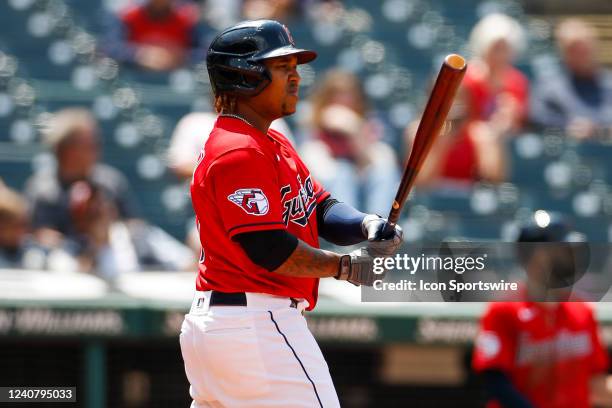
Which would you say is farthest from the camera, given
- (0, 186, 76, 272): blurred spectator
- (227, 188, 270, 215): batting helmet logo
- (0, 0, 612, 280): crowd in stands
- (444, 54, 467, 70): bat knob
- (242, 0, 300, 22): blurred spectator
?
(242, 0, 300, 22): blurred spectator

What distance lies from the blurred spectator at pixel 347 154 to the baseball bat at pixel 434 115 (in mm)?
2946

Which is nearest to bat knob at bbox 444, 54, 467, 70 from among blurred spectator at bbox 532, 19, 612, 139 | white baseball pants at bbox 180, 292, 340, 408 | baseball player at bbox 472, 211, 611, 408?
white baseball pants at bbox 180, 292, 340, 408

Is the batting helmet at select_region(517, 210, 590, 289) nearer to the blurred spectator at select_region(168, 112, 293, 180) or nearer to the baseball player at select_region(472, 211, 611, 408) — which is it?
the baseball player at select_region(472, 211, 611, 408)

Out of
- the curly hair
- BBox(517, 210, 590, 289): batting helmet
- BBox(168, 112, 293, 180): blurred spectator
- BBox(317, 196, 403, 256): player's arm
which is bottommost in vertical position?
BBox(168, 112, 293, 180): blurred spectator

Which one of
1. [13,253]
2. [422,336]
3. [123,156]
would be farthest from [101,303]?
[123,156]

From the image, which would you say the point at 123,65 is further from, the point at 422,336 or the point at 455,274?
the point at 455,274

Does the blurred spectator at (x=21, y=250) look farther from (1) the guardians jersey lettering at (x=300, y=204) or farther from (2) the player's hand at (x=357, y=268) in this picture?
(2) the player's hand at (x=357, y=268)

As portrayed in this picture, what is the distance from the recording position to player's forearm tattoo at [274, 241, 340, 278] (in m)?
2.69

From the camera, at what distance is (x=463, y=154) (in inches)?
242

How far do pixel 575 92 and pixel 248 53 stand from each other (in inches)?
170

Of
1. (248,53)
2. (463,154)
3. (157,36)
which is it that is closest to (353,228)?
(248,53)

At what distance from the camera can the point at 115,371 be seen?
510 centimetres

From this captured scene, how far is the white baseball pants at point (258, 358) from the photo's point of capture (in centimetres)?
275

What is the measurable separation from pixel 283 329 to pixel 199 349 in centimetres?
22
